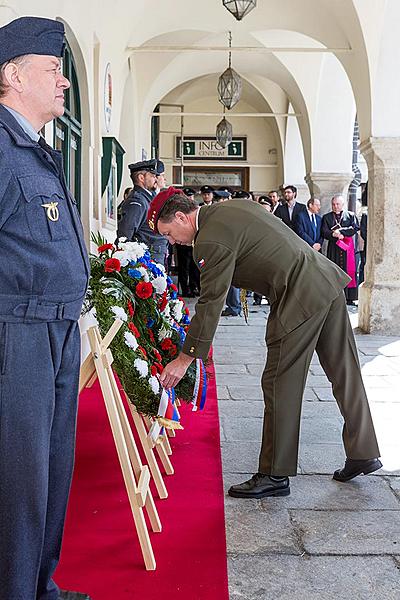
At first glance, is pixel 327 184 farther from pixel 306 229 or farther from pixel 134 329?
pixel 134 329

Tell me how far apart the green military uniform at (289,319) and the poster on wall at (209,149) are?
2176 centimetres

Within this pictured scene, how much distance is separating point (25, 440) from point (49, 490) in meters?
0.31

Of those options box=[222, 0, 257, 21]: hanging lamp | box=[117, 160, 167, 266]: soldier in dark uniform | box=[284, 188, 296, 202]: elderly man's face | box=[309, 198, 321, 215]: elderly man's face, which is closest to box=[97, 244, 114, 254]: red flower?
box=[117, 160, 167, 266]: soldier in dark uniform

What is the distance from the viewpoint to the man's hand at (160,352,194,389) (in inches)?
149

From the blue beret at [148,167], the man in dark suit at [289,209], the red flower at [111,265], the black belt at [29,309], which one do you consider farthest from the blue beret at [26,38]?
the man in dark suit at [289,209]

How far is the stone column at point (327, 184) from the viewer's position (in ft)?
53.8

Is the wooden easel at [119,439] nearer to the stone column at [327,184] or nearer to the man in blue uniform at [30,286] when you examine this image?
the man in blue uniform at [30,286]

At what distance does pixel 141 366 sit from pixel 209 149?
901 inches

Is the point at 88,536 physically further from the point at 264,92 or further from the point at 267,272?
the point at 264,92

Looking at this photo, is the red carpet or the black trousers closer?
the red carpet

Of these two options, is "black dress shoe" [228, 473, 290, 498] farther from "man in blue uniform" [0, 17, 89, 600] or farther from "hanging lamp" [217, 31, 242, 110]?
"hanging lamp" [217, 31, 242, 110]

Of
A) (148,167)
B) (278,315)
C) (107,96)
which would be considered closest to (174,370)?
(278,315)

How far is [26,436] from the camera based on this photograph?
2.37 m

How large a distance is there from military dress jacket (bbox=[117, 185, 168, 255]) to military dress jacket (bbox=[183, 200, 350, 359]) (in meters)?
3.27
